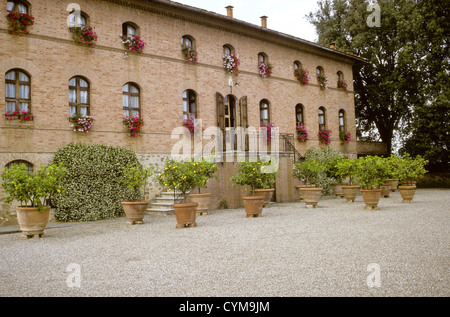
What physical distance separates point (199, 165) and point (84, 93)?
565 cm

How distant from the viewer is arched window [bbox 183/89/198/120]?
15.2 m

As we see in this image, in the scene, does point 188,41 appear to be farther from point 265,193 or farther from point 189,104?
point 265,193

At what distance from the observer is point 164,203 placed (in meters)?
12.7

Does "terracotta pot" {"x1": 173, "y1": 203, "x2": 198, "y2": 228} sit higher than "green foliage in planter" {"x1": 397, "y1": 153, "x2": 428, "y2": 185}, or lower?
lower

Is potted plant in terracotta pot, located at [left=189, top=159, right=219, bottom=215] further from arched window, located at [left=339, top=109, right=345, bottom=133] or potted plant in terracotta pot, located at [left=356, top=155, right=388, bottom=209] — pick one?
arched window, located at [left=339, top=109, right=345, bottom=133]

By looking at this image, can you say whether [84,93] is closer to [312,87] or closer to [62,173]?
[62,173]

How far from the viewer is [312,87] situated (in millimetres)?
19984

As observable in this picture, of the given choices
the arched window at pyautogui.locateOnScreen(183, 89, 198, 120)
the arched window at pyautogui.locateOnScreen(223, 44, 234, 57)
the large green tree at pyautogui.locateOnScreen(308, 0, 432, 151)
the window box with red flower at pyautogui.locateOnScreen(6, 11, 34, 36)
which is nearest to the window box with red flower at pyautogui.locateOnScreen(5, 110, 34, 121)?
the window box with red flower at pyautogui.locateOnScreen(6, 11, 34, 36)

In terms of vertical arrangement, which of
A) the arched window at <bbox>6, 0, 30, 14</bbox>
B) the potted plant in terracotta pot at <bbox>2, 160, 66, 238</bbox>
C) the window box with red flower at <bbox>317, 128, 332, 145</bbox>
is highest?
the arched window at <bbox>6, 0, 30, 14</bbox>

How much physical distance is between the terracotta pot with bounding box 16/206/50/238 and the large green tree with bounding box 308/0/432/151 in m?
21.3

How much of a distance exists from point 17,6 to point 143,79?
15.3 ft

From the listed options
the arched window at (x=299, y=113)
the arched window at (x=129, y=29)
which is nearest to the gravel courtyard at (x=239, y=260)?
the arched window at (x=129, y=29)

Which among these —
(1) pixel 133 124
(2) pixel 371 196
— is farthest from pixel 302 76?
(1) pixel 133 124

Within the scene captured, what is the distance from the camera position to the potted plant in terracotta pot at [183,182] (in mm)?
9141
